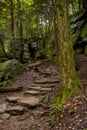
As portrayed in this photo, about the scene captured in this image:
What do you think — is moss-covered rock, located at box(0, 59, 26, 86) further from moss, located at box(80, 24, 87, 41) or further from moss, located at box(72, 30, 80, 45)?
moss, located at box(80, 24, 87, 41)

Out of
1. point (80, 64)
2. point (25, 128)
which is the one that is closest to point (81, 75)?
point (80, 64)

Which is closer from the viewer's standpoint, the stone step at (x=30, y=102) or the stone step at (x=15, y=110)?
the stone step at (x=15, y=110)

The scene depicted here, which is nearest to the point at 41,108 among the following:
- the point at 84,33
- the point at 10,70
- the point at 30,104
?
the point at 30,104

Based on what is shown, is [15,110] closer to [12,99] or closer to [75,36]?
[12,99]

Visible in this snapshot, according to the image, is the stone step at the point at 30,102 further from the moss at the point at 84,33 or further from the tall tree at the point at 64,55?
the moss at the point at 84,33

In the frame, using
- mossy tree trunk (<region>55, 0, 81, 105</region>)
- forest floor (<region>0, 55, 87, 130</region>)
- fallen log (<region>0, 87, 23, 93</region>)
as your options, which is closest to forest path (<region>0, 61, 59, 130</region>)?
forest floor (<region>0, 55, 87, 130</region>)

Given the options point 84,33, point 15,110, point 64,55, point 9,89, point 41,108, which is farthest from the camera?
point 84,33

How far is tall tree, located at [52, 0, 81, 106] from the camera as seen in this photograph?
691 centimetres

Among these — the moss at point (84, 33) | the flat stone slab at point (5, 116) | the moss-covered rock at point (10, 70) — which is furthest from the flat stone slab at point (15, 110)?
the moss at point (84, 33)

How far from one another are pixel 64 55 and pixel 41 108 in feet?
6.15

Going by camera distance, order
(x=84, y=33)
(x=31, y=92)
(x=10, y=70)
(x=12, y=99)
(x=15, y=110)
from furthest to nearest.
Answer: (x=84, y=33) < (x=10, y=70) < (x=31, y=92) < (x=12, y=99) < (x=15, y=110)

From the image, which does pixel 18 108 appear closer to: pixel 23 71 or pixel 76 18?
pixel 23 71

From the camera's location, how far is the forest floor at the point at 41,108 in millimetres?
5910

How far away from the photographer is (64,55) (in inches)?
274
